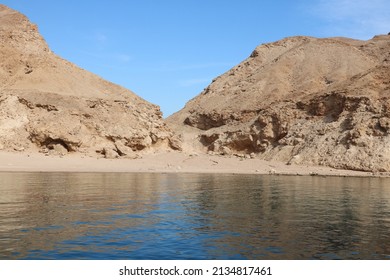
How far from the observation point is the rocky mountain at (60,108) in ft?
141

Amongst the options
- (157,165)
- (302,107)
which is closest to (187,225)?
(157,165)

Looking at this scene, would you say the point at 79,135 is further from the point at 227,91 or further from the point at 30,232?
the point at 227,91

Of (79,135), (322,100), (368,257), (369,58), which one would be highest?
(369,58)

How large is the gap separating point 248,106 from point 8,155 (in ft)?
119

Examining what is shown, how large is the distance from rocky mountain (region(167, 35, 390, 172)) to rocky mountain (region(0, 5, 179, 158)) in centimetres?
1106

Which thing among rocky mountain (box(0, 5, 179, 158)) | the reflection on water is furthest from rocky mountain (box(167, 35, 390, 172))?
the reflection on water

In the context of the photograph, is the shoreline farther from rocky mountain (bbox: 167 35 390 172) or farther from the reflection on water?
the reflection on water

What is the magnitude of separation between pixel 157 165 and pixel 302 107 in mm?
21413

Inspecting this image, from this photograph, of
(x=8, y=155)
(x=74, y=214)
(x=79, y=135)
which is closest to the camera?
(x=74, y=214)

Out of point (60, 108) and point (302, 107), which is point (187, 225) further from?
point (302, 107)

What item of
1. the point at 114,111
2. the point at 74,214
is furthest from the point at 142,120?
the point at 74,214

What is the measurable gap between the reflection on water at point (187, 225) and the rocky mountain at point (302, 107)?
22.2 meters

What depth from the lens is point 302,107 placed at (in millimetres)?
54812

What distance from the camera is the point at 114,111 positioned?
49312mm
